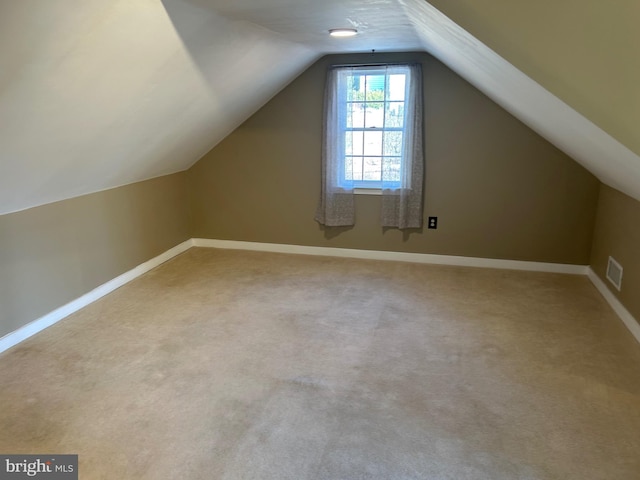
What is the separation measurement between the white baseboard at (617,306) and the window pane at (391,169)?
1.76 m

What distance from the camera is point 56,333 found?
9.63 feet

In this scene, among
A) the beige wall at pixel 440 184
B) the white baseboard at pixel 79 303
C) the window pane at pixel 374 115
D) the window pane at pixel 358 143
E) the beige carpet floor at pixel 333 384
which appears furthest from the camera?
the window pane at pixel 358 143

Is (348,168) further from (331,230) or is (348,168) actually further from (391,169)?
(331,230)

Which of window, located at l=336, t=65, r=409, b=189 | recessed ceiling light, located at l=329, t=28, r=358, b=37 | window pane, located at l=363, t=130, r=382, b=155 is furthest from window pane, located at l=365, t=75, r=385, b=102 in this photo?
recessed ceiling light, located at l=329, t=28, r=358, b=37

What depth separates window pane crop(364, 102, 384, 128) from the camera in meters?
4.09

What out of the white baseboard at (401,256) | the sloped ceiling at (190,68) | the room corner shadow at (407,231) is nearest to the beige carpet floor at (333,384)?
the white baseboard at (401,256)

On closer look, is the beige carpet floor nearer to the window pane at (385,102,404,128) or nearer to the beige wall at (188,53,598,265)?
the beige wall at (188,53,598,265)

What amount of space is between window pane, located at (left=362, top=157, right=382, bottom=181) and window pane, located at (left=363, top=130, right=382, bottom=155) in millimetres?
62

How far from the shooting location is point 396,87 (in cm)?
402

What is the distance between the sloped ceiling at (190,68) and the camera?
1.52 m

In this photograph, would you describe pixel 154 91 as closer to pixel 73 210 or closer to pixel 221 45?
pixel 221 45

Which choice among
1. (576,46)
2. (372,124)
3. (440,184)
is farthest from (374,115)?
(576,46)

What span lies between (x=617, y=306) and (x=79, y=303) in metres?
3.71

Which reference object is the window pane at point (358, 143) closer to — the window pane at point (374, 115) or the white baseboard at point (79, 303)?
the window pane at point (374, 115)
